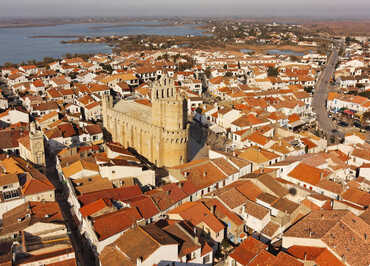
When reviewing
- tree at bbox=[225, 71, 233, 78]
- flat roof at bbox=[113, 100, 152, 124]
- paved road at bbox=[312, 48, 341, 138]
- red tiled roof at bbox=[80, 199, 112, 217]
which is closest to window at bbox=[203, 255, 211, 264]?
red tiled roof at bbox=[80, 199, 112, 217]

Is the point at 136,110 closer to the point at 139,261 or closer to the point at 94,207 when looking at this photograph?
the point at 94,207

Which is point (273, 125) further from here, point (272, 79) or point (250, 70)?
point (250, 70)

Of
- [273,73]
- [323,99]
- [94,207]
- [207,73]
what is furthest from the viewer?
[207,73]

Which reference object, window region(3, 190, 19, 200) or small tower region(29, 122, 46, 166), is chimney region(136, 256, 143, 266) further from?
small tower region(29, 122, 46, 166)

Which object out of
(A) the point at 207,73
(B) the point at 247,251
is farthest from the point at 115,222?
(A) the point at 207,73

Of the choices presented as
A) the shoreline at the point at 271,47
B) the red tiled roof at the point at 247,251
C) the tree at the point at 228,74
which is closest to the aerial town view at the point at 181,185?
the red tiled roof at the point at 247,251
